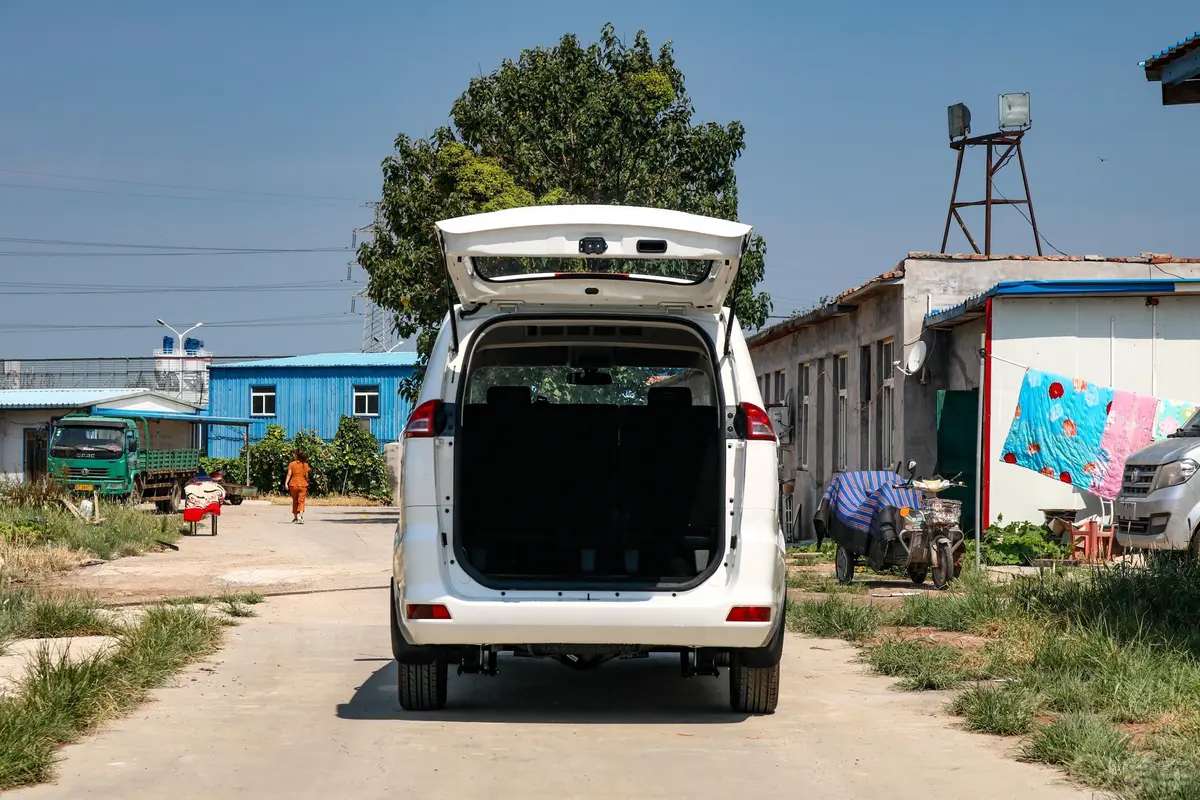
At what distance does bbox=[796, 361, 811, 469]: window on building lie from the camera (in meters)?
28.6

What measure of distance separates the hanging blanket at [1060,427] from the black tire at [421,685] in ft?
40.0

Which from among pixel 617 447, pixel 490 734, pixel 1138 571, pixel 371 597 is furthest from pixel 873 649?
pixel 371 597

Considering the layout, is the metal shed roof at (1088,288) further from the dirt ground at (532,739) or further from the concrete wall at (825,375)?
the dirt ground at (532,739)

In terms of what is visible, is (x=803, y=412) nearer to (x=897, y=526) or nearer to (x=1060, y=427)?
(x=1060, y=427)

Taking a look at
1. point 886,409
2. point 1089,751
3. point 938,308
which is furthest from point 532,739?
point 886,409

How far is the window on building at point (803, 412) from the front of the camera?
28.6 meters

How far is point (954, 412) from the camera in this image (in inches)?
773

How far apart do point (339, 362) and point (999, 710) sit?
1965 inches

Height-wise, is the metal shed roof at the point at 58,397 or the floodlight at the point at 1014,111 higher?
the floodlight at the point at 1014,111

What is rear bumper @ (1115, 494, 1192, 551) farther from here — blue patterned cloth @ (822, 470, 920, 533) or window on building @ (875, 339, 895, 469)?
window on building @ (875, 339, 895, 469)

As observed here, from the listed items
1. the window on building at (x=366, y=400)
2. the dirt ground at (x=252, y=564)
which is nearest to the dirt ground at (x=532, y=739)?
the dirt ground at (x=252, y=564)

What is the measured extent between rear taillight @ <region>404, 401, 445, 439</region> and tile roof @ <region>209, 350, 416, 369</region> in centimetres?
4689

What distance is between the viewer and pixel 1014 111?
87.1 feet

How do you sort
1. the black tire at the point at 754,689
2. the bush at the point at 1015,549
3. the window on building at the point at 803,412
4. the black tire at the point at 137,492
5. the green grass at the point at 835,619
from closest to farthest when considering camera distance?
1. the black tire at the point at 754,689
2. the green grass at the point at 835,619
3. the bush at the point at 1015,549
4. the window on building at the point at 803,412
5. the black tire at the point at 137,492
